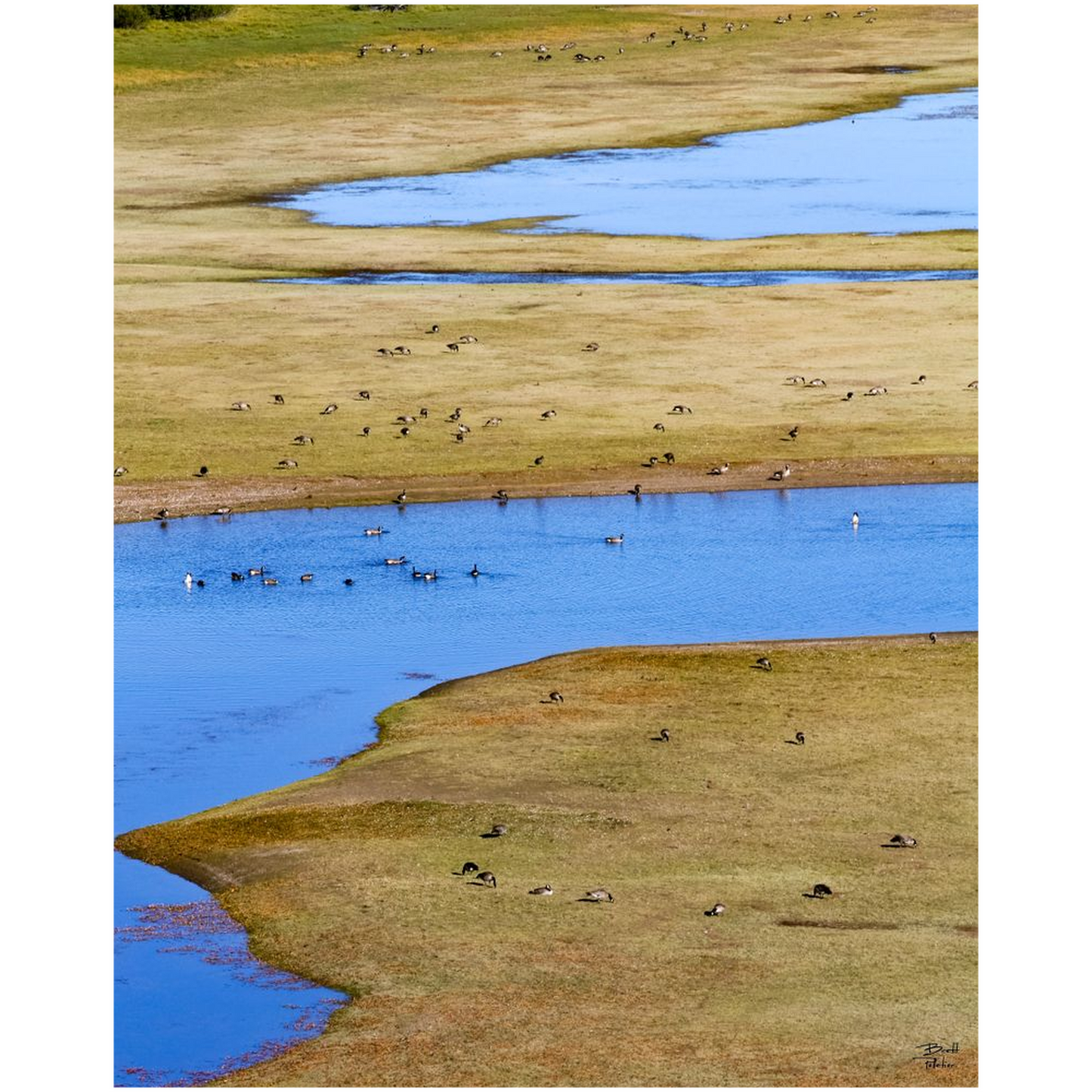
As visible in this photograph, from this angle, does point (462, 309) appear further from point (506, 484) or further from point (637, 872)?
point (637, 872)

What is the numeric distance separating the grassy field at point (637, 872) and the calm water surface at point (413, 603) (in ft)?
4.57

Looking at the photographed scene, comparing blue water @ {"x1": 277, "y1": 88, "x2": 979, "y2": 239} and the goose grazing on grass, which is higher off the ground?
blue water @ {"x1": 277, "y1": 88, "x2": 979, "y2": 239}

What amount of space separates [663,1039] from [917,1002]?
10.6 ft

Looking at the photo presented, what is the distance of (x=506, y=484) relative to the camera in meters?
53.6

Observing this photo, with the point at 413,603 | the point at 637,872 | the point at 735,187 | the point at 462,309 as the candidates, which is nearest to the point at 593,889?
the point at 637,872

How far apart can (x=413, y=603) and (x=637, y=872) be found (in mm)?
15599

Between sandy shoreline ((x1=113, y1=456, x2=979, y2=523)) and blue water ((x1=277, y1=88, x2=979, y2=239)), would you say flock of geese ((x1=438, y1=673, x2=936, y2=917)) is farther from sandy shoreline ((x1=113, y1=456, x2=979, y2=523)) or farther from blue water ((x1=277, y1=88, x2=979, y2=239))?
blue water ((x1=277, y1=88, x2=979, y2=239))

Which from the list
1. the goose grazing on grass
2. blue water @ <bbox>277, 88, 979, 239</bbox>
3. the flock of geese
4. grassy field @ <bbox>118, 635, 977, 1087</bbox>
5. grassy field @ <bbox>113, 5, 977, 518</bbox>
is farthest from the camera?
blue water @ <bbox>277, 88, 979, 239</bbox>

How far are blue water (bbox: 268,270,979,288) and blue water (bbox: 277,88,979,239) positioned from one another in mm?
8228

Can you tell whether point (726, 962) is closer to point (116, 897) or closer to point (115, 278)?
point (116, 897)

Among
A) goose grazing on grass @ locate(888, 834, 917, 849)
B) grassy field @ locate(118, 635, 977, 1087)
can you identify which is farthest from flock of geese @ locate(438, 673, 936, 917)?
grassy field @ locate(118, 635, 977, 1087)

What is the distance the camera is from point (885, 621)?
42844 mm

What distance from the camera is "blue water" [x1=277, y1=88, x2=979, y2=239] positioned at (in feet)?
290

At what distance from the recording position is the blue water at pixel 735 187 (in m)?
88.2
